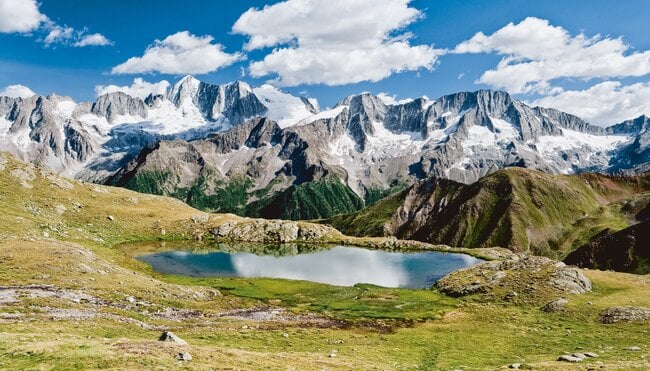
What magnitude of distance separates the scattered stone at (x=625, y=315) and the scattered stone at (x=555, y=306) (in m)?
6.79

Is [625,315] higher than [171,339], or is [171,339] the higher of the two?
[171,339]

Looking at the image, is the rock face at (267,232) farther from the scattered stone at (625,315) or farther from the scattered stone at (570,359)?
the scattered stone at (570,359)

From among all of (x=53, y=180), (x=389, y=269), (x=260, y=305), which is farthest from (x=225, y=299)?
(x=53, y=180)

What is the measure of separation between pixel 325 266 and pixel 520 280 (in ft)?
205

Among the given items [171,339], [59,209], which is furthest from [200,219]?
[171,339]

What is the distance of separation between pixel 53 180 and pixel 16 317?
138 metres

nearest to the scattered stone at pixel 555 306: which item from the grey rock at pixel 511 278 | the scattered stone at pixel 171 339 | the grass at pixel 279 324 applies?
the grass at pixel 279 324

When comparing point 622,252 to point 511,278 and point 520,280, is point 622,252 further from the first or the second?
point 520,280

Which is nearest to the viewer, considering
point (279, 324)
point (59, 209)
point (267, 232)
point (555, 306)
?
point (279, 324)

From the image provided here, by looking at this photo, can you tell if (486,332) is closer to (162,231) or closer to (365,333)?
(365,333)

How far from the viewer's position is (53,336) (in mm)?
36625

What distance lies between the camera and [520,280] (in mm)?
86312

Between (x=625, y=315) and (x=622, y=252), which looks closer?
(x=625, y=315)

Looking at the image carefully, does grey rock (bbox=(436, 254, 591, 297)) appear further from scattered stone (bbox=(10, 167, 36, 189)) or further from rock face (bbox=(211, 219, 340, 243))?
scattered stone (bbox=(10, 167, 36, 189))
